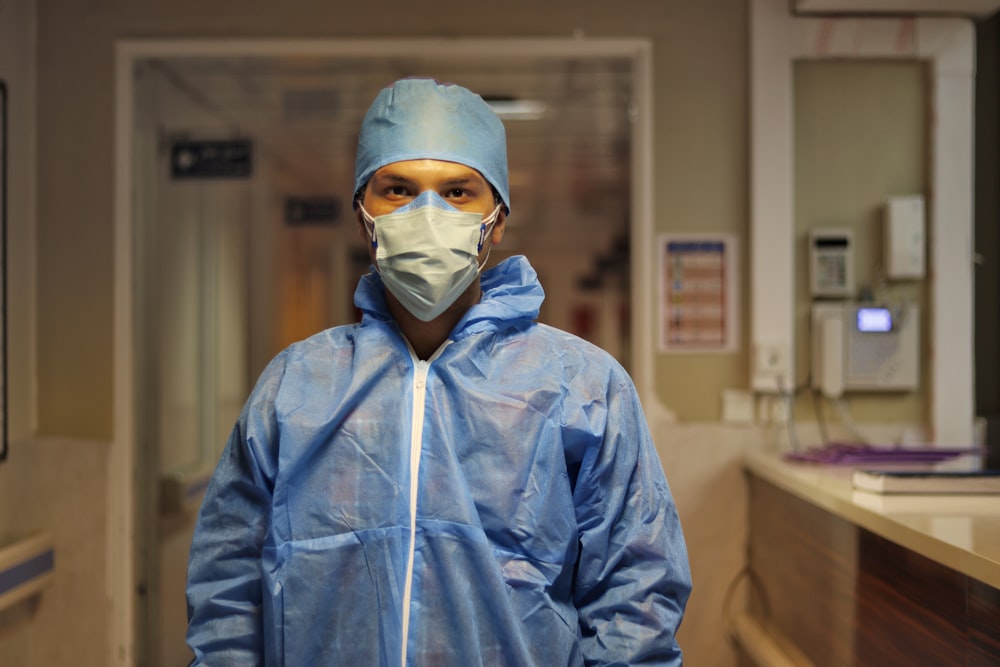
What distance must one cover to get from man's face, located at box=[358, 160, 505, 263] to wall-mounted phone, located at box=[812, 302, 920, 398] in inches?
63.8

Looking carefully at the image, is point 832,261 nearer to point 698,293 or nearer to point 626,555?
point 698,293

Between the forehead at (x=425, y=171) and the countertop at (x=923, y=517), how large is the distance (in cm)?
93

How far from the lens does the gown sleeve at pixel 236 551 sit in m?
1.14

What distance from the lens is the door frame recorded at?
2.52m

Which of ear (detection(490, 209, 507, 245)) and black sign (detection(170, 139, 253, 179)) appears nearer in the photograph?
ear (detection(490, 209, 507, 245))

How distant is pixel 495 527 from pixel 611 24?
1.91 m

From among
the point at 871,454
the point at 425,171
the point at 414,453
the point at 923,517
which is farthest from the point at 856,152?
the point at 414,453

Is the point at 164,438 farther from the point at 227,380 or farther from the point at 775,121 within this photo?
the point at 775,121

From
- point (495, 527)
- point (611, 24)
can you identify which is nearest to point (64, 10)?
point (611, 24)

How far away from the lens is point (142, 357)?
104 inches

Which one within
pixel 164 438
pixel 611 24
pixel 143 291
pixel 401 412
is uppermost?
pixel 611 24

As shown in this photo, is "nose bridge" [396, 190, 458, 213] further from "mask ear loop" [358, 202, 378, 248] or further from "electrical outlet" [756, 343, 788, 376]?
"electrical outlet" [756, 343, 788, 376]

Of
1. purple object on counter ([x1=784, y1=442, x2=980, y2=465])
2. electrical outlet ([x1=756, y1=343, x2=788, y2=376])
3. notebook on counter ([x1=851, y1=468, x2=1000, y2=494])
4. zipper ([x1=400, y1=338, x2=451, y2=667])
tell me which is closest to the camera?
zipper ([x1=400, y1=338, x2=451, y2=667])

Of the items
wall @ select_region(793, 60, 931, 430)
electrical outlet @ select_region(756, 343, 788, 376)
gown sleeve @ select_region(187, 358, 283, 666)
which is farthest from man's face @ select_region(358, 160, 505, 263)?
wall @ select_region(793, 60, 931, 430)
